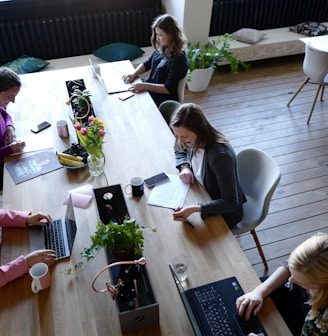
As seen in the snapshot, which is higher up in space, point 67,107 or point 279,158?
point 67,107

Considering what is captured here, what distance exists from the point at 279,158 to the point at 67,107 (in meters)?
2.05

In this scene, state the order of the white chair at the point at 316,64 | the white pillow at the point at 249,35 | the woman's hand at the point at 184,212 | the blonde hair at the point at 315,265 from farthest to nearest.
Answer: the white pillow at the point at 249,35, the white chair at the point at 316,64, the woman's hand at the point at 184,212, the blonde hair at the point at 315,265

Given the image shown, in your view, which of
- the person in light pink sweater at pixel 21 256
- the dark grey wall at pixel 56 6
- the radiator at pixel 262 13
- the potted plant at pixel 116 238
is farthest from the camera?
the radiator at pixel 262 13

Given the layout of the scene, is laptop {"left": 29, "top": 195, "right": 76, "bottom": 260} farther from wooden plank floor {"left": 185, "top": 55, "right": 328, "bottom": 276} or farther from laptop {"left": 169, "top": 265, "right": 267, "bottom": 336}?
wooden plank floor {"left": 185, "top": 55, "right": 328, "bottom": 276}

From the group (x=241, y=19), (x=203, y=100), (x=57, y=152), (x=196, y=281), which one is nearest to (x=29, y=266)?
(x=196, y=281)

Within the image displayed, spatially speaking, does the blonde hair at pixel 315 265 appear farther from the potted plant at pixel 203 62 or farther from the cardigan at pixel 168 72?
the potted plant at pixel 203 62

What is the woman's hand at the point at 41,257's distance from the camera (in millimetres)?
1518

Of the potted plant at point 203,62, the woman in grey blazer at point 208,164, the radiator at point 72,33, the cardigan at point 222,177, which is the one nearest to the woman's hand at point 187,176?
the woman in grey blazer at point 208,164

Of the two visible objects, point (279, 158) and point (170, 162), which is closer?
point (170, 162)

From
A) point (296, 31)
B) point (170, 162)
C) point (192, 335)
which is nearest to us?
point (192, 335)

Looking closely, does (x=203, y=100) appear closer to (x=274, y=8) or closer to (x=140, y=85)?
(x=140, y=85)

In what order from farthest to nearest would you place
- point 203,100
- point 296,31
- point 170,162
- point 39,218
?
point 296,31 < point 203,100 < point 170,162 < point 39,218

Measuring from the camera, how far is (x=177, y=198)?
6.18ft

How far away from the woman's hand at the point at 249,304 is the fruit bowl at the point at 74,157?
3.92ft
